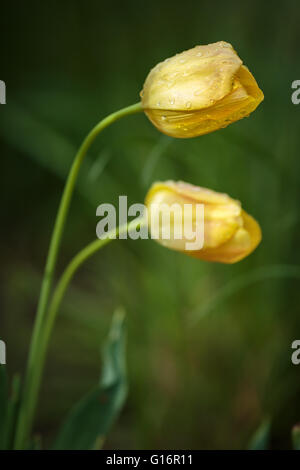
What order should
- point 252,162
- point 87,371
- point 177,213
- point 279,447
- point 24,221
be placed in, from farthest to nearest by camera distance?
point 24,221, point 87,371, point 252,162, point 279,447, point 177,213

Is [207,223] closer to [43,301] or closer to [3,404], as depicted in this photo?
[43,301]

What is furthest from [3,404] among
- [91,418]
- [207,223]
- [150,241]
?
[150,241]

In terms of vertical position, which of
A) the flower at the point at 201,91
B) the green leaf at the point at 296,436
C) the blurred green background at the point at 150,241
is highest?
the blurred green background at the point at 150,241

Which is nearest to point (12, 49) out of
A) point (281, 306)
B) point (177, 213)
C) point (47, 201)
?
point (47, 201)

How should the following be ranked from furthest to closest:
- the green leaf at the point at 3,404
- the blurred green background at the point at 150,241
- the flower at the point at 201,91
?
the blurred green background at the point at 150,241
the green leaf at the point at 3,404
the flower at the point at 201,91

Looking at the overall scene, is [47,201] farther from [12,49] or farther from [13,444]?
[13,444]

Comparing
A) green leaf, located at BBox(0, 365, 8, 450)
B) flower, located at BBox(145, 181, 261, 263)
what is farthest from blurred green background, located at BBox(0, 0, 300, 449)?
green leaf, located at BBox(0, 365, 8, 450)

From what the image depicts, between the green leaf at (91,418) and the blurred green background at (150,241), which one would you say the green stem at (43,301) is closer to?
the green leaf at (91,418)

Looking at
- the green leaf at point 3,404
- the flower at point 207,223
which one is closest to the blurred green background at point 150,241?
the flower at point 207,223
